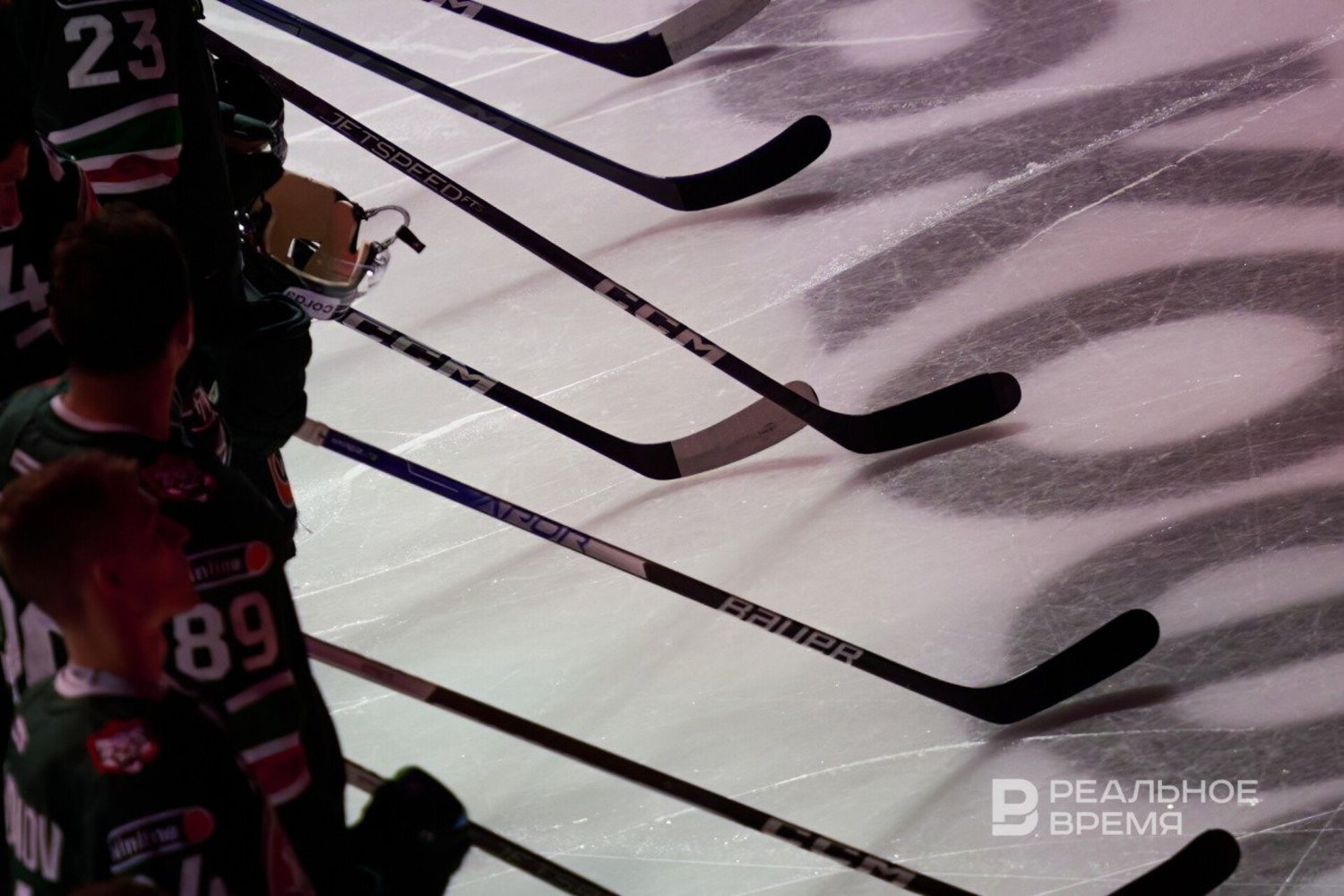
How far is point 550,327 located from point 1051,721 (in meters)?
1.34

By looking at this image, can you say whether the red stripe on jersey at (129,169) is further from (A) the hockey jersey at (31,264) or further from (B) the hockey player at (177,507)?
(B) the hockey player at (177,507)

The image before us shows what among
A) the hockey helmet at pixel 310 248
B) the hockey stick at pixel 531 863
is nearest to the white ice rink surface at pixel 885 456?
the hockey stick at pixel 531 863

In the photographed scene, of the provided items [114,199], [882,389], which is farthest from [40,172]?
[882,389]

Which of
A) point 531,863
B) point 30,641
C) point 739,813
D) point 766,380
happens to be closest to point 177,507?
point 30,641

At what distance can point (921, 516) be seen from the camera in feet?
8.41

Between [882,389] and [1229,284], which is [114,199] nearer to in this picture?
[882,389]

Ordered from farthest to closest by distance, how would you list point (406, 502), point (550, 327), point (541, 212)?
point (541, 212) → point (550, 327) → point (406, 502)

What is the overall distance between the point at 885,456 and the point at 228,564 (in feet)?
5.32

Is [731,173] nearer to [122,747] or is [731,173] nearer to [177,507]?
[177,507]

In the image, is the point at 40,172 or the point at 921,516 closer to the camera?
the point at 40,172

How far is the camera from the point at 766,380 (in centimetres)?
268

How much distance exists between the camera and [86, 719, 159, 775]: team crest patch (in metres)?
1.03

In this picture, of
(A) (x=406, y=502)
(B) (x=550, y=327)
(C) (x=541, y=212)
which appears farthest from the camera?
(C) (x=541, y=212)

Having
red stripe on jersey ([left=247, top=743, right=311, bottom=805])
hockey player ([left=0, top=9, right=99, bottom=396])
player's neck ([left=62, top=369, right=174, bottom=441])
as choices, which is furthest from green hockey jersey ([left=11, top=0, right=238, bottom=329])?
red stripe on jersey ([left=247, top=743, right=311, bottom=805])
